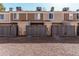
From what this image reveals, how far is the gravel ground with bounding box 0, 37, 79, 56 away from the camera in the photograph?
2979 mm

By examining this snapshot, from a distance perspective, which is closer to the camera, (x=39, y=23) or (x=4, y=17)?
(x=4, y=17)

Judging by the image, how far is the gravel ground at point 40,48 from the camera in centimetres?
298

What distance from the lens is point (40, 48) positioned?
3244 mm

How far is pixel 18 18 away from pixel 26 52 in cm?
48

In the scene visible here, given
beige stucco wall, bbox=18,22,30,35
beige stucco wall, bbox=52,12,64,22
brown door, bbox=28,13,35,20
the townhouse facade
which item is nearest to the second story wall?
the townhouse facade

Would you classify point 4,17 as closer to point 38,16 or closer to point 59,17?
point 38,16

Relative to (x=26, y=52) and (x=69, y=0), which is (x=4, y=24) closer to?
(x=26, y=52)

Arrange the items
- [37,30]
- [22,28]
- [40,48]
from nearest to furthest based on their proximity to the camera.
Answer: [22,28] → [37,30] → [40,48]

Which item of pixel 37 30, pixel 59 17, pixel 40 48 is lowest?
pixel 40 48

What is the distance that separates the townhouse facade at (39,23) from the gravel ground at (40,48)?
15cm

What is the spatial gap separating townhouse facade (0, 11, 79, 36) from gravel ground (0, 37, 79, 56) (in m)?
0.15

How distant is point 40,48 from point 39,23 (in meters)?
0.51

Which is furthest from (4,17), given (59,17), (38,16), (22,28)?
(59,17)

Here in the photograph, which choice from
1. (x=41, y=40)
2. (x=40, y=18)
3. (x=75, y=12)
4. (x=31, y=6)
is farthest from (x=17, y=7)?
(x=75, y=12)
